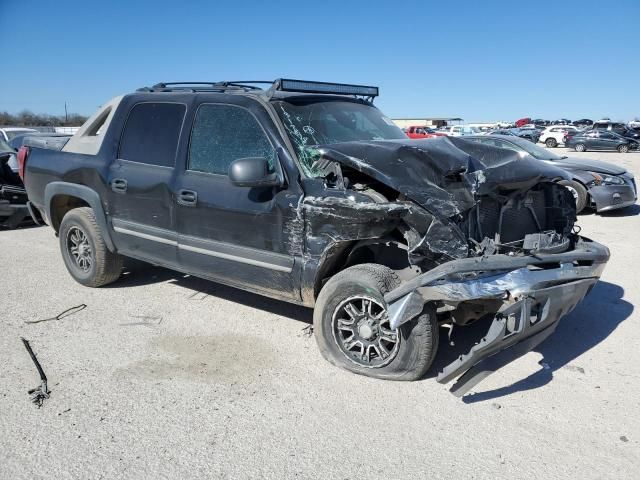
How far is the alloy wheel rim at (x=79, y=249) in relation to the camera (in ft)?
17.5

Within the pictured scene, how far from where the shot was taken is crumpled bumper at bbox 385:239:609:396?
2.98 m

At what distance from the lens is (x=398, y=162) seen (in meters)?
3.37

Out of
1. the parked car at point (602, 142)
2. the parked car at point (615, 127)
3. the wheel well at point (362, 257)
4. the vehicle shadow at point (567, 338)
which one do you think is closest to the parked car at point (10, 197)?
the wheel well at point (362, 257)

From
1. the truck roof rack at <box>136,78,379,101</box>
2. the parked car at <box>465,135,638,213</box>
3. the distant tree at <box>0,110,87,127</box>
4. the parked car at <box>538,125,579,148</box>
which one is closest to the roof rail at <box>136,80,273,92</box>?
the truck roof rack at <box>136,78,379,101</box>

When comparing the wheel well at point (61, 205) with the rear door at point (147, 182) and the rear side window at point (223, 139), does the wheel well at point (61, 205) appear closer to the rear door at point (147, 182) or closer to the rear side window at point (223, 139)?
the rear door at point (147, 182)

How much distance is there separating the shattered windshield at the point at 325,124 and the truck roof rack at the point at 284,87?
0.12 m

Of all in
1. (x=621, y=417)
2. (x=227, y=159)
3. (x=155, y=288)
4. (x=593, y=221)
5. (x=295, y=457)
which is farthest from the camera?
(x=593, y=221)

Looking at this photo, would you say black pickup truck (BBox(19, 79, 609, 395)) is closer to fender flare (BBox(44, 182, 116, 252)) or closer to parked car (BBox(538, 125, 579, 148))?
fender flare (BBox(44, 182, 116, 252))

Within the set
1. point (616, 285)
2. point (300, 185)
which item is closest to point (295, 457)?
point (300, 185)

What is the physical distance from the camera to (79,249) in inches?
213

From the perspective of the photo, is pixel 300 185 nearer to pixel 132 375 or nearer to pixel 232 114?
pixel 232 114

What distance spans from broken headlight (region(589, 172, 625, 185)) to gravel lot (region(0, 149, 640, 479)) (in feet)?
18.7

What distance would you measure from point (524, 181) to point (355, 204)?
1.21 meters

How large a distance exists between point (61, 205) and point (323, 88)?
3.18 metres
